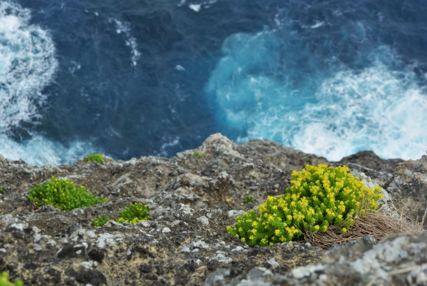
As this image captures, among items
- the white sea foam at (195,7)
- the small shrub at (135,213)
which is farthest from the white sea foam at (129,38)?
the small shrub at (135,213)

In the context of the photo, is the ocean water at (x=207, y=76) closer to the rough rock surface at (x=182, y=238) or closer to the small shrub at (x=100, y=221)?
the rough rock surface at (x=182, y=238)

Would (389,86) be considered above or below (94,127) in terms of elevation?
above

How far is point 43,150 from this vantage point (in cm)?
2755

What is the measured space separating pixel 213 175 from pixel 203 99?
18.4m

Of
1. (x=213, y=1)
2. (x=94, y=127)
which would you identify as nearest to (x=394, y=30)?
(x=213, y=1)

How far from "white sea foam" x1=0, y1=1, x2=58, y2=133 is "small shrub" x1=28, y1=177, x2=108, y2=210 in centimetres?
1757

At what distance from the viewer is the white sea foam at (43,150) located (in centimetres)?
2686

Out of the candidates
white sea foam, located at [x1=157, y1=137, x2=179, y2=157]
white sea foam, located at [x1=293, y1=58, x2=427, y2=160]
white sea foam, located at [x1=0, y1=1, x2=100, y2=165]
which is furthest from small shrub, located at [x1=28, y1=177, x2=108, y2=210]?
white sea foam, located at [x1=293, y1=58, x2=427, y2=160]

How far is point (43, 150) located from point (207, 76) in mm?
12925

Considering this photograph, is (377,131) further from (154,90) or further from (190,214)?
(190,214)

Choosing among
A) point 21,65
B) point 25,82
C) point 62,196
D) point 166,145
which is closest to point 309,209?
point 62,196

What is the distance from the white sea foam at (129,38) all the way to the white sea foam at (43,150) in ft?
28.2

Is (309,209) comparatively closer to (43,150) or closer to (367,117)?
(43,150)

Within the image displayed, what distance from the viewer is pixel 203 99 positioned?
32031 mm
